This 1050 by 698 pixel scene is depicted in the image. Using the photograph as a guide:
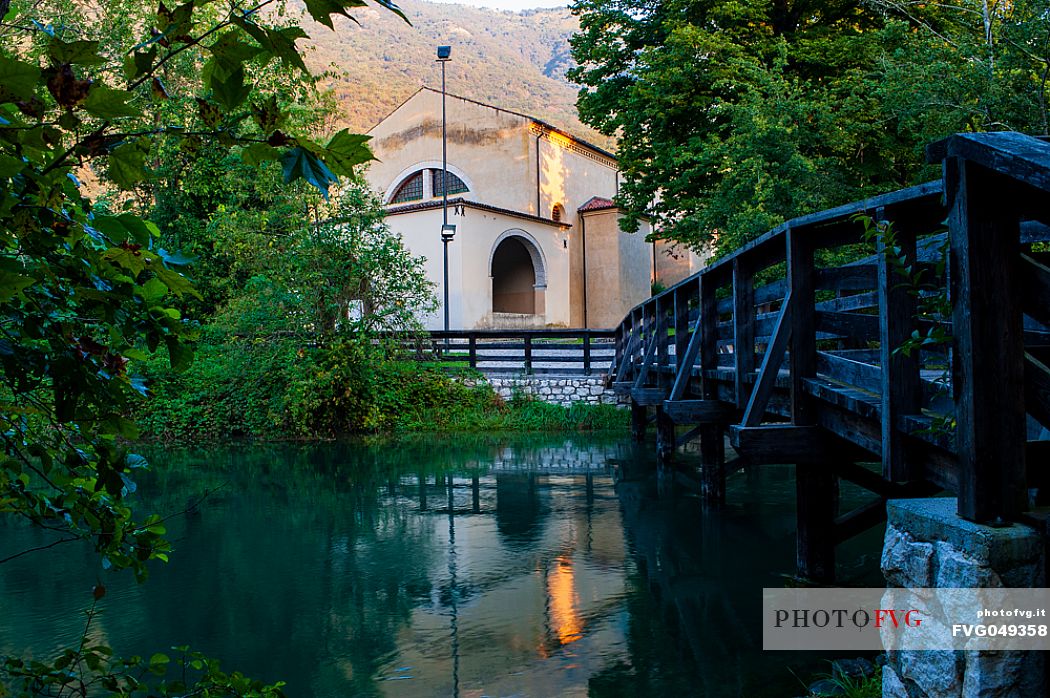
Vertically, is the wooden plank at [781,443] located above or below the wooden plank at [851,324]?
below

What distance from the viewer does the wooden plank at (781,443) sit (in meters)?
Answer: 4.72

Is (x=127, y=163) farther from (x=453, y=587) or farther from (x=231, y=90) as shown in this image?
(x=453, y=587)

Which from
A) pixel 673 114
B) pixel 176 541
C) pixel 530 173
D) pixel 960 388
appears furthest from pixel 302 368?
pixel 530 173

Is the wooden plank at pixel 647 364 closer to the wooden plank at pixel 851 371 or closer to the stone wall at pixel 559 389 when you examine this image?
the stone wall at pixel 559 389

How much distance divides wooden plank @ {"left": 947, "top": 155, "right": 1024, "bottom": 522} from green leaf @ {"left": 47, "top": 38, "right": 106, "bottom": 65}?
2.32 meters

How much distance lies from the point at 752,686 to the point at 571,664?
97cm

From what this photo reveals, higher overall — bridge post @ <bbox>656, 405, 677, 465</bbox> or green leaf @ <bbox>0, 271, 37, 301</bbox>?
green leaf @ <bbox>0, 271, 37, 301</bbox>

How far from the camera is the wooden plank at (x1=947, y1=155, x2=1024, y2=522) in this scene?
8.05 ft

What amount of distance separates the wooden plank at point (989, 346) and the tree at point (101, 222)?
1.92 meters

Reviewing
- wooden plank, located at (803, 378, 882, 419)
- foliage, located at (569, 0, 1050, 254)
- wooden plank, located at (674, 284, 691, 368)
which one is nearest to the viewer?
wooden plank, located at (803, 378, 882, 419)

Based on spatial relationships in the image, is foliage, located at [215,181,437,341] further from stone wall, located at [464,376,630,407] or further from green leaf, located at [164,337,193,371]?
green leaf, located at [164,337,193,371]

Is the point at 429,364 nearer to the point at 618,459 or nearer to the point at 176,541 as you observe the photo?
the point at 618,459

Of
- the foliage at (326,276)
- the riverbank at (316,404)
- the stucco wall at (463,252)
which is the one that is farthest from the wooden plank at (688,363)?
the stucco wall at (463,252)

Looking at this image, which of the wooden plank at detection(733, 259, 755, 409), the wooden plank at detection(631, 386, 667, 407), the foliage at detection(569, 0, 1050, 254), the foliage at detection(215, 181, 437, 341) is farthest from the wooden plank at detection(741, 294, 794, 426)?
the foliage at detection(215, 181, 437, 341)
